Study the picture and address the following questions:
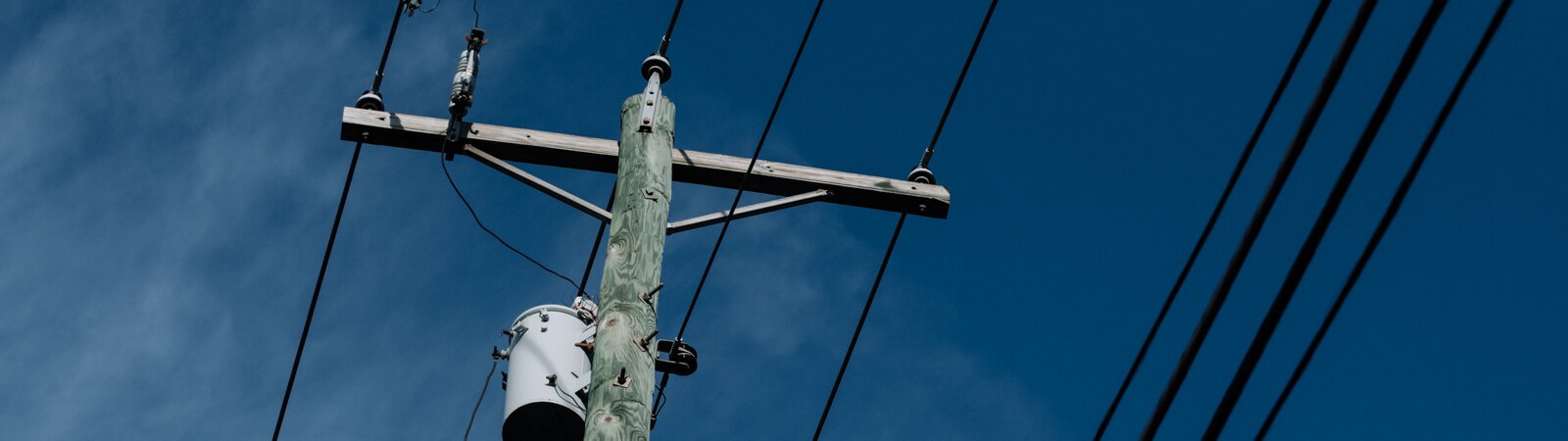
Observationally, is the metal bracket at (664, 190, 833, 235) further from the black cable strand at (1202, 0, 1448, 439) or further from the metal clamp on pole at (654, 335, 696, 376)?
the black cable strand at (1202, 0, 1448, 439)

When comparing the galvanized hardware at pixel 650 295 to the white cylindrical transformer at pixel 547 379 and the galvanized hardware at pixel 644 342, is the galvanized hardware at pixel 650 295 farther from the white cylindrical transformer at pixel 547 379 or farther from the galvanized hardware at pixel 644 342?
the white cylindrical transformer at pixel 547 379

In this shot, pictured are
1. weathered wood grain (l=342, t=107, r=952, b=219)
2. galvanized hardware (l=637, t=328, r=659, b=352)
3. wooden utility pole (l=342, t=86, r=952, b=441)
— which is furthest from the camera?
weathered wood grain (l=342, t=107, r=952, b=219)

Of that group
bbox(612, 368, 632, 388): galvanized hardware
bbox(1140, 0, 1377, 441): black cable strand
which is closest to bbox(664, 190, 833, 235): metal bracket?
bbox(612, 368, 632, 388): galvanized hardware

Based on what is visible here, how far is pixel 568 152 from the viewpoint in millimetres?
7332

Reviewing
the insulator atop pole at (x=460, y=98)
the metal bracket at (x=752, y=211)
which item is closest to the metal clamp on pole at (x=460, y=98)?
the insulator atop pole at (x=460, y=98)

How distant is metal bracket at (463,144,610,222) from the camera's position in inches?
275

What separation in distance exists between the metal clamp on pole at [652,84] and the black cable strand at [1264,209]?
3.21 meters

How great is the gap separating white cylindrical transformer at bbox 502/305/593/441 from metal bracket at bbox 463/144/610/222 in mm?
502

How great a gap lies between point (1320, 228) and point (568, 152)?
415 centimetres

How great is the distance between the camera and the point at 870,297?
7445 mm

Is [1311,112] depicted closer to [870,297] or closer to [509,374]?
[870,297]

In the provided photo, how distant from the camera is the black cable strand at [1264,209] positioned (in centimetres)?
382

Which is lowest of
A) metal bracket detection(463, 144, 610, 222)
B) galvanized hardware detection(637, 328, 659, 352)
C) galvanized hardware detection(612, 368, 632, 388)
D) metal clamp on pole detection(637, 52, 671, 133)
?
galvanized hardware detection(612, 368, 632, 388)

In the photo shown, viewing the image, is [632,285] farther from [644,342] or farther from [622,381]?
[622,381]
